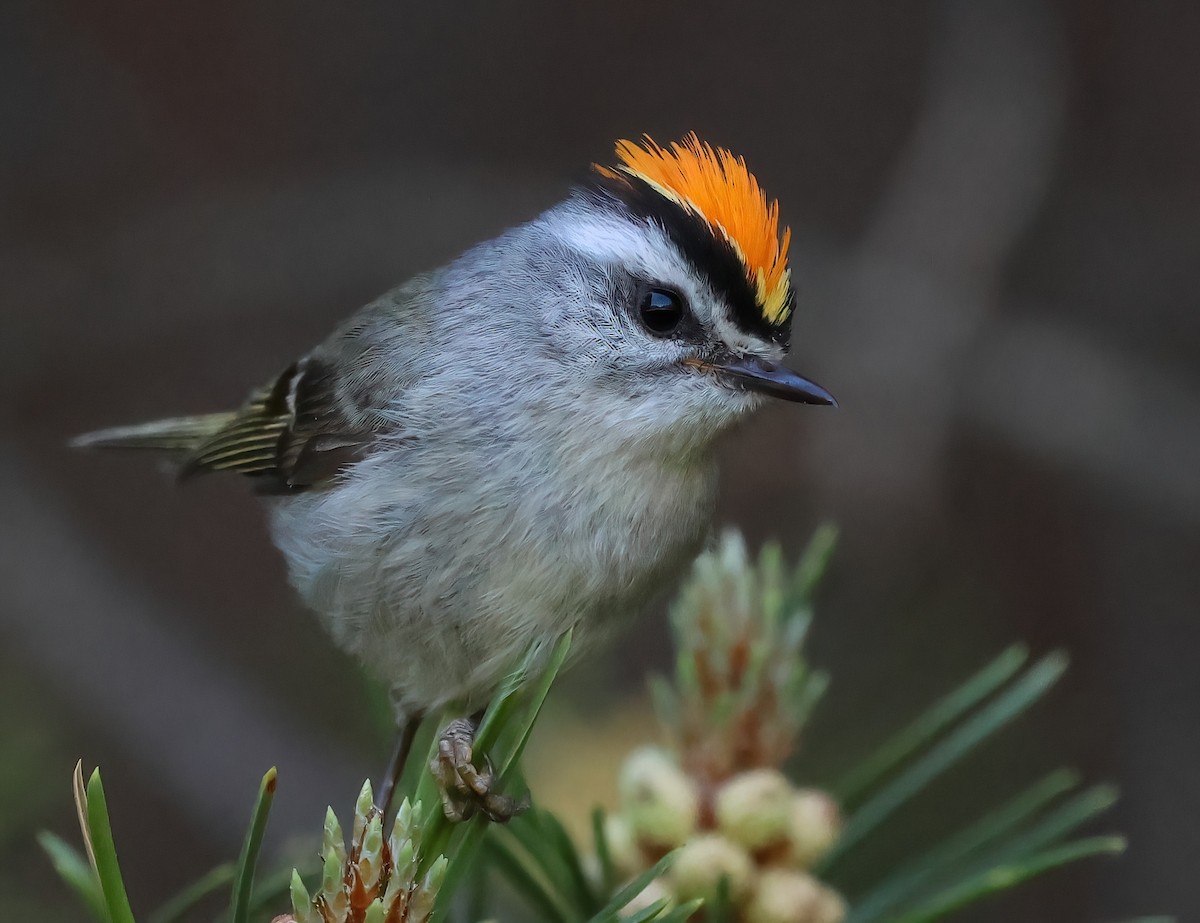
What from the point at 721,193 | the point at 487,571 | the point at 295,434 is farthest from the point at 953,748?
the point at 295,434

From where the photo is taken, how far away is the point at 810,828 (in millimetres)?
635

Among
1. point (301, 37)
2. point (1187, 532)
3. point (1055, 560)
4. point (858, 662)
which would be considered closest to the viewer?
point (858, 662)

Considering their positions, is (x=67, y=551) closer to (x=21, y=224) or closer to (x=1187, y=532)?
(x=21, y=224)

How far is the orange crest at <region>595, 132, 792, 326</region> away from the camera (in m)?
0.88

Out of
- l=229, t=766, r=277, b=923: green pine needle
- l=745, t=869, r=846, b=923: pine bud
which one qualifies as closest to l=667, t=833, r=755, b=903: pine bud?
l=745, t=869, r=846, b=923: pine bud

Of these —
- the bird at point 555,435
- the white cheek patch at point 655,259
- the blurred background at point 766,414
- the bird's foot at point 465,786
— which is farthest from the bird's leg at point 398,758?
the white cheek patch at point 655,259

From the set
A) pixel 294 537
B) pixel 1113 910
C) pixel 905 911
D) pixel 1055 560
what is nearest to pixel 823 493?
pixel 1055 560

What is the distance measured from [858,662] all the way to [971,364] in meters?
0.53

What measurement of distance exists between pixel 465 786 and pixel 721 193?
503mm

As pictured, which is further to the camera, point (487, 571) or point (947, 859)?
point (487, 571)

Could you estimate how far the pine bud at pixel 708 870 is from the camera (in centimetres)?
A: 63

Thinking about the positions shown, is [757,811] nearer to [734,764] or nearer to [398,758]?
[734,764]

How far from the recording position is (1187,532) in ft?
6.34

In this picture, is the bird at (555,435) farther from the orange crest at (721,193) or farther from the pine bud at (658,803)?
the pine bud at (658,803)
